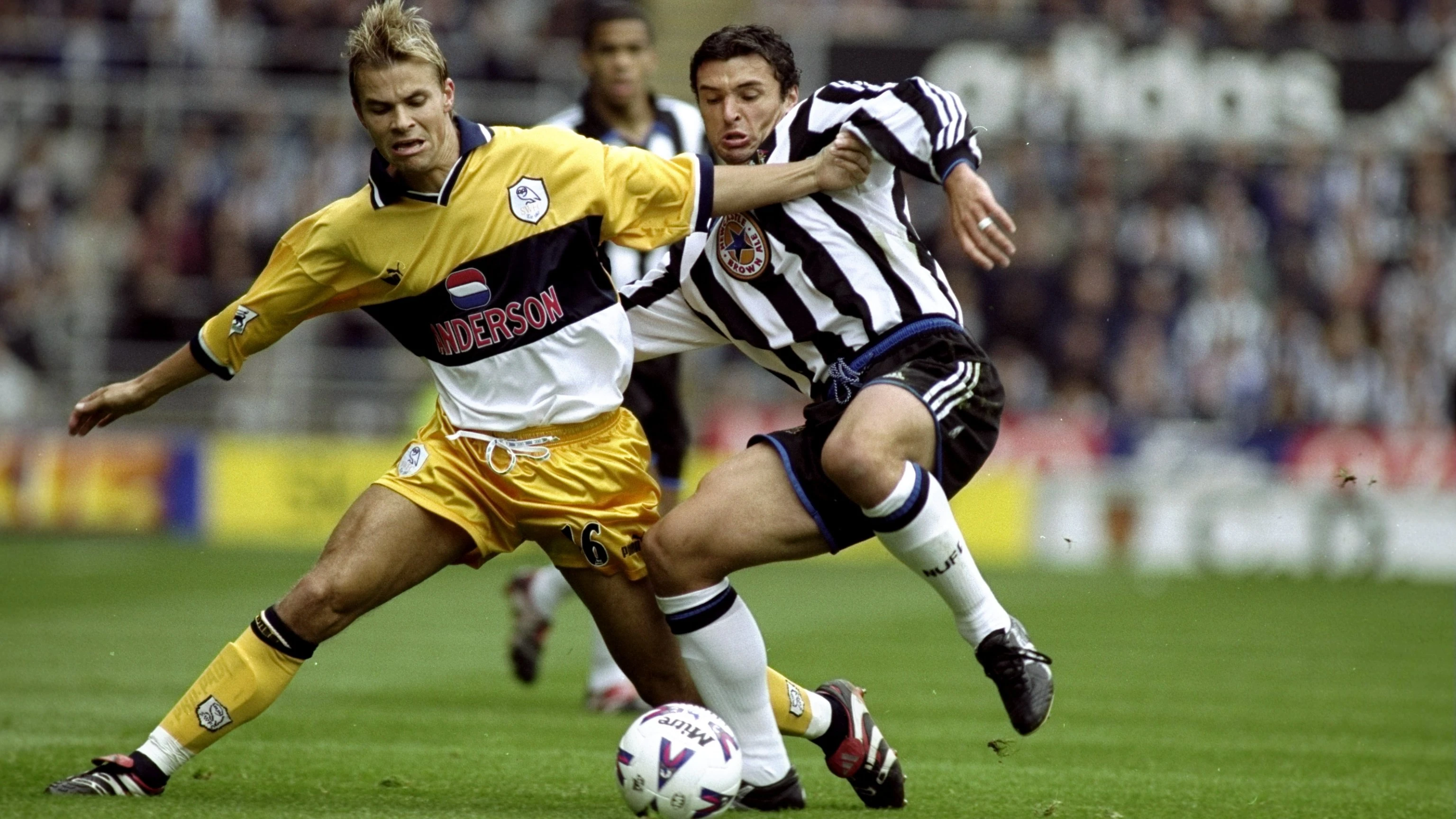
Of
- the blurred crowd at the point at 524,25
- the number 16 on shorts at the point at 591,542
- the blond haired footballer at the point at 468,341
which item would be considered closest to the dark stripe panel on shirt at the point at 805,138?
the blond haired footballer at the point at 468,341

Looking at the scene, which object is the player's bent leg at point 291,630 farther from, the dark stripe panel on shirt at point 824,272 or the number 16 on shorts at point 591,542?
the dark stripe panel on shirt at point 824,272

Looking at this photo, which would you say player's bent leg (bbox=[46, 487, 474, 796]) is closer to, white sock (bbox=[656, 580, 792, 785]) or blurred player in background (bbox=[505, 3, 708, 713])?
white sock (bbox=[656, 580, 792, 785])

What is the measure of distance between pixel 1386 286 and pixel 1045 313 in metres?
3.03

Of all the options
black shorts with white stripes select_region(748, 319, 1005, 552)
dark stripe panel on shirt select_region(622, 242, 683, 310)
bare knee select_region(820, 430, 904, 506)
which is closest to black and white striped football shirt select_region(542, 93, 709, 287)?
dark stripe panel on shirt select_region(622, 242, 683, 310)

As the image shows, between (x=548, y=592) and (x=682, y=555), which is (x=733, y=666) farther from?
(x=548, y=592)

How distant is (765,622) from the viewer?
1163cm

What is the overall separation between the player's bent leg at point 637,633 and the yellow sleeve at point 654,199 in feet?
3.11

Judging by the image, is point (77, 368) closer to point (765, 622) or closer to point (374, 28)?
point (765, 622)

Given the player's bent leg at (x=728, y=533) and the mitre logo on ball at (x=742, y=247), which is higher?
the mitre logo on ball at (x=742, y=247)

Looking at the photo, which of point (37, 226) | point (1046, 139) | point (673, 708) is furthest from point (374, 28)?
point (37, 226)

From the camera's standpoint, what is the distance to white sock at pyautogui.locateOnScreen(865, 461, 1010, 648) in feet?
15.8

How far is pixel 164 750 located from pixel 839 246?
2.28 m

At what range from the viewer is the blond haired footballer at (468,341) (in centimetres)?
504

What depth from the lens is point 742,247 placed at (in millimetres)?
5250
